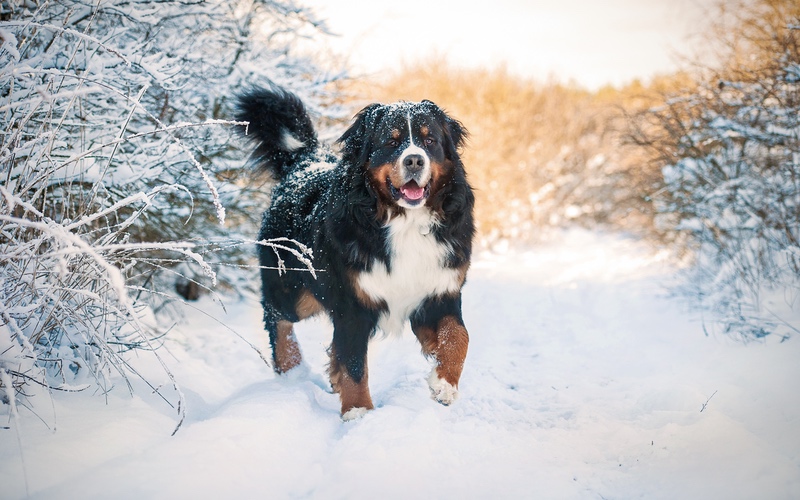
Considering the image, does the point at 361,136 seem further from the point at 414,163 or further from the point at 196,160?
the point at 196,160

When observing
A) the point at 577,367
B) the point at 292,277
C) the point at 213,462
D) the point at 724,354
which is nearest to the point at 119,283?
the point at 213,462

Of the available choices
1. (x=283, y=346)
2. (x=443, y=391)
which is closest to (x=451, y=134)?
(x=443, y=391)

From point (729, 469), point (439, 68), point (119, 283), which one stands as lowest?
point (729, 469)

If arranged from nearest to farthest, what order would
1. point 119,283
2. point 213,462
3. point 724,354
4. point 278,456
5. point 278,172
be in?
point 119,283 → point 213,462 → point 278,456 → point 724,354 → point 278,172

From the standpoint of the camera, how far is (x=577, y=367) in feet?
12.7

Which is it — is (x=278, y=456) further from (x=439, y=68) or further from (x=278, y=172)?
(x=439, y=68)

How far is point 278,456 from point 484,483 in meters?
0.88

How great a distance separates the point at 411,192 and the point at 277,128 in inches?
62.7

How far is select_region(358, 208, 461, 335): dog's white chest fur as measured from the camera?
3.01 m

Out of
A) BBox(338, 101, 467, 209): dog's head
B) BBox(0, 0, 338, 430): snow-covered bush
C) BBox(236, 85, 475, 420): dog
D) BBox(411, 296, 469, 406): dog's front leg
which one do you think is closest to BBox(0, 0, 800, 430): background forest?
BBox(0, 0, 338, 430): snow-covered bush

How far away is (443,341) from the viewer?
3.05 m

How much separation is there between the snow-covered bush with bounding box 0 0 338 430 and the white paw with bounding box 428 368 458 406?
135 centimetres

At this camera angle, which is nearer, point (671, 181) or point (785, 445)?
point (785, 445)

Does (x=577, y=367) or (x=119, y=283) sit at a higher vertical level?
(x=119, y=283)
